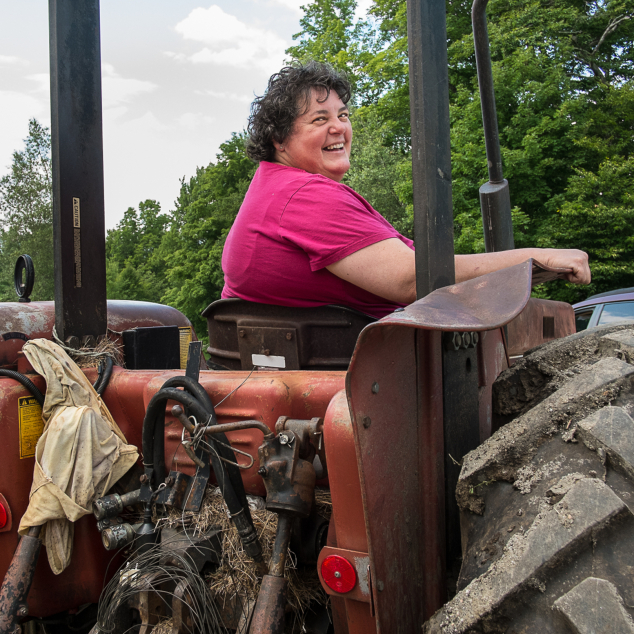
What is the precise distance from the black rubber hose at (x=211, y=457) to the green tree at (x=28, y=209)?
1133 inches

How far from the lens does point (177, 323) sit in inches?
105

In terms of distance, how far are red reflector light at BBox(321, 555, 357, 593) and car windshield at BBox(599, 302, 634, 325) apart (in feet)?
20.5

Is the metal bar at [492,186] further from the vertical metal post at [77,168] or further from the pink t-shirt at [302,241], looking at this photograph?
the vertical metal post at [77,168]

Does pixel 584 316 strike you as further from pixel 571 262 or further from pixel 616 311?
pixel 571 262

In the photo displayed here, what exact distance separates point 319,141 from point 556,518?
5.49ft

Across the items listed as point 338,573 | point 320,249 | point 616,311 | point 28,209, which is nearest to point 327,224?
point 320,249

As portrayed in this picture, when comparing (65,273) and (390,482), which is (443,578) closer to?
(390,482)

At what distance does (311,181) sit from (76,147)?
0.88 meters

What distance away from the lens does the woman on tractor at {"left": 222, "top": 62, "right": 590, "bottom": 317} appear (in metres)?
1.62

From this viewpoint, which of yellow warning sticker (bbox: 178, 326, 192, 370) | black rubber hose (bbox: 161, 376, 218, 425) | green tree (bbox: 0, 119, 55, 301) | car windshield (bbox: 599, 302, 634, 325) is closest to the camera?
Result: black rubber hose (bbox: 161, 376, 218, 425)

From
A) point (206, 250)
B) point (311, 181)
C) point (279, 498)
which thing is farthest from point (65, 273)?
point (206, 250)

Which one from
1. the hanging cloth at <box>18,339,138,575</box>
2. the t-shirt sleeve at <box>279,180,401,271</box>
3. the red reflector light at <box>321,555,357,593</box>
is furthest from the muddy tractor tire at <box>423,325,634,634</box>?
the hanging cloth at <box>18,339,138,575</box>

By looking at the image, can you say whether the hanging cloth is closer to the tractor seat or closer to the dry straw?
the dry straw

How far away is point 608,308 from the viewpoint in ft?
22.4
